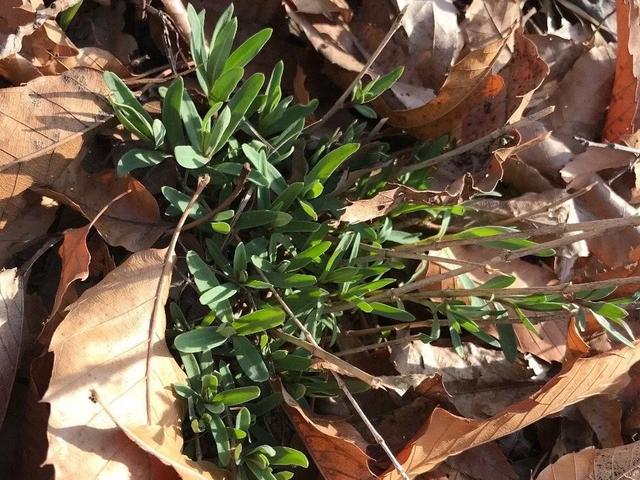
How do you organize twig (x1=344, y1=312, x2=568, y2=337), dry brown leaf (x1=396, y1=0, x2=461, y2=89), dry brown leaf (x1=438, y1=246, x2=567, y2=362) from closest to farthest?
1. twig (x1=344, y1=312, x2=568, y2=337)
2. dry brown leaf (x1=438, y1=246, x2=567, y2=362)
3. dry brown leaf (x1=396, y1=0, x2=461, y2=89)

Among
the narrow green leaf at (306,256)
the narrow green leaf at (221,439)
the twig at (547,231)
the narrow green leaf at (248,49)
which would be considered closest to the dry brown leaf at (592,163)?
the twig at (547,231)

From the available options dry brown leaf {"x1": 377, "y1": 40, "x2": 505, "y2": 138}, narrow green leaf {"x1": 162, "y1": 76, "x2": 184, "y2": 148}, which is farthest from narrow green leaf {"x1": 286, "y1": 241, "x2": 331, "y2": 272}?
dry brown leaf {"x1": 377, "y1": 40, "x2": 505, "y2": 138}

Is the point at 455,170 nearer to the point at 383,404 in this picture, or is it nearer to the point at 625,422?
the point at 383,404

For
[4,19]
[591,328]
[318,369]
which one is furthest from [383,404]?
[4,19]

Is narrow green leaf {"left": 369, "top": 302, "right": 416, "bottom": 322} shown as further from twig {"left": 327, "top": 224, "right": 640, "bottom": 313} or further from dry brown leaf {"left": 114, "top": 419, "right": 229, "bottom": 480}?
dry brown leaf {"left": 114, "top": 419, "right": 229, "bottom": 480}

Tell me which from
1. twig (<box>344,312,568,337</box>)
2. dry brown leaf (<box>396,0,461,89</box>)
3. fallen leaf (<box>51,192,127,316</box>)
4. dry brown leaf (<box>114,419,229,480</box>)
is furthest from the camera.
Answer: dry brown leaf (<box>396,0,461,89</box>)

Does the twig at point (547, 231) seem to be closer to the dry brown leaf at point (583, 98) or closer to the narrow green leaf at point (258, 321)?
the narrow green leaf at point (258, 321)
